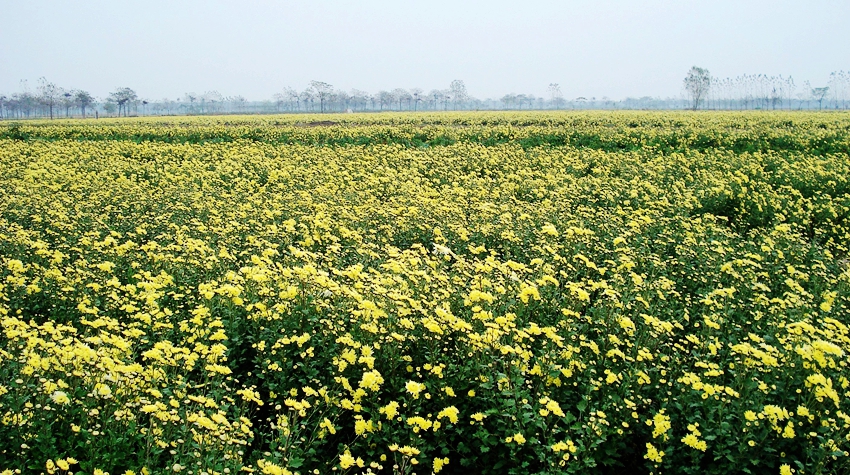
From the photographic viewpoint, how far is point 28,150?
61.7 feet

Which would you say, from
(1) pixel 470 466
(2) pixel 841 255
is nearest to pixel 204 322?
(1) pixel 470 466

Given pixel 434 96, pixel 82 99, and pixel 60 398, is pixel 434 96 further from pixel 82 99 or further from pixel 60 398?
pixel 60 398

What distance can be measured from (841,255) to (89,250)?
10.3 meters

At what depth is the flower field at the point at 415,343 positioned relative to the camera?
333 centimetres

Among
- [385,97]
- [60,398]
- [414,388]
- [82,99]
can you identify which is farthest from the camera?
[385,97]

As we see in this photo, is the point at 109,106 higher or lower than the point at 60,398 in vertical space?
higher

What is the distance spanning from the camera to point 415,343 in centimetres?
448

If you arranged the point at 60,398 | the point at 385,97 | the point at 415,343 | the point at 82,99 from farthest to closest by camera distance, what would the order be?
the point at 385,97
the point at 82,99
the point at 415,343
the point at 60,398

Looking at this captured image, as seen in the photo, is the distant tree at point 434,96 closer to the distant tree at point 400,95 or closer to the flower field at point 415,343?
the distant tree at point 400,95

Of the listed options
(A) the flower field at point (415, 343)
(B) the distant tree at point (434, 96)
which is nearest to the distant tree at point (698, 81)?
(B) the distant tree at point (434, 96)

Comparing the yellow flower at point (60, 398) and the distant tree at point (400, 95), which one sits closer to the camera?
the yellow flower at point (60, 398)

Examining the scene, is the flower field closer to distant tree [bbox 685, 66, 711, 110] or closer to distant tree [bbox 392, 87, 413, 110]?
distant tree [bbox 685, 66, 711, 110]

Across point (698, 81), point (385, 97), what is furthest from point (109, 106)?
point (698, 81)

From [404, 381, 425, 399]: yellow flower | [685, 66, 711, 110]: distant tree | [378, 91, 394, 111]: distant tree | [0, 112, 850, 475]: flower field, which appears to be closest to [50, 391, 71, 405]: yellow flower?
[0, 112, 850, 475]: flower field
